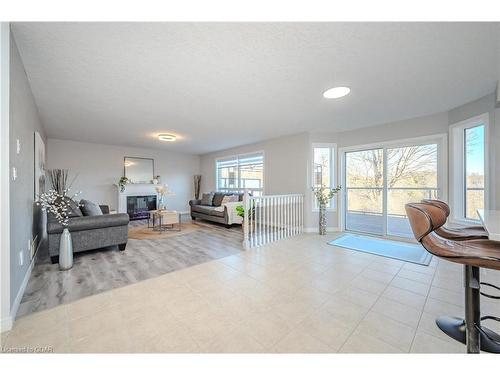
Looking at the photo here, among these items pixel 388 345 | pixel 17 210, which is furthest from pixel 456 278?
pixel 17 210

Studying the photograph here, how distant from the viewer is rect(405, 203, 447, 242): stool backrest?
1237 mm

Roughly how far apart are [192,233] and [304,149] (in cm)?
328

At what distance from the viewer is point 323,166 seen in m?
4.84

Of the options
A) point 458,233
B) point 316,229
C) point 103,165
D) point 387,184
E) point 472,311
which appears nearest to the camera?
point 472,311

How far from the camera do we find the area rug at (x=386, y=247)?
3020mm

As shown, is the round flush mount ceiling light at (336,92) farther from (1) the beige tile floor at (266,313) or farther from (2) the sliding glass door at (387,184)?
(1) the beige tile floor at (266,313)

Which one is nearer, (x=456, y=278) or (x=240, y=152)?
(x=456, y=278)

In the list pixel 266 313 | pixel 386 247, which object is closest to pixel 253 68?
pixel 266 313

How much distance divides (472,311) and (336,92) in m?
2.47

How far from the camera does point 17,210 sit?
186 centimetres

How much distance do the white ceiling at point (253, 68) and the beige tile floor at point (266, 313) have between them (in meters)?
2.31

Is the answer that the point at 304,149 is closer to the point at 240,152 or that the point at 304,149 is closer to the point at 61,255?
the point at 240,152

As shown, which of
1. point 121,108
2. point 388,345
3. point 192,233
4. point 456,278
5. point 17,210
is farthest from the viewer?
point 192,233

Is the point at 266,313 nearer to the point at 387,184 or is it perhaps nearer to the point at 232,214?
the point at 232,214
